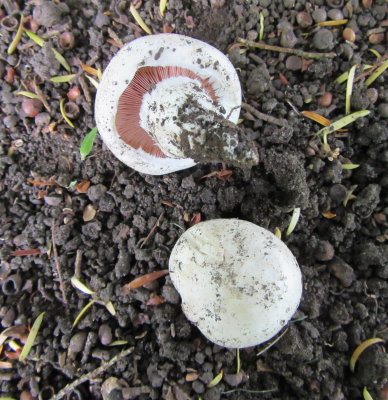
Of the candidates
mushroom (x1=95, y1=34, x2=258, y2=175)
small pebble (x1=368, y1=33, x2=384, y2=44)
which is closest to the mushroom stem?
mushroom (x1=95, y1=34, x2=258, y2=175)

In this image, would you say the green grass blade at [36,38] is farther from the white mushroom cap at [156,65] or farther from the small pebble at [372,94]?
the small pebble at [372,94]

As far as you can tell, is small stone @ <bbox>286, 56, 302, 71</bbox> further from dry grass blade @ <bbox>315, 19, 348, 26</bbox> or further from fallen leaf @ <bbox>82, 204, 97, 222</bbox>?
fallen leaf @ <bbox>82, 204, 97, 222</bbox>

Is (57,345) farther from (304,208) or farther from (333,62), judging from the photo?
(333,62)

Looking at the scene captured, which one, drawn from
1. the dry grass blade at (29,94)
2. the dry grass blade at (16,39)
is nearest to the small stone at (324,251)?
the dry grass blade at (29,94)

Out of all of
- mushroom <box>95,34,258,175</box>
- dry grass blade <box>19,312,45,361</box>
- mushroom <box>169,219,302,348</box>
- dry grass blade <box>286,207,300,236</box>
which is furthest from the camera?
dry grass blade <box>286,207,300,236</box>

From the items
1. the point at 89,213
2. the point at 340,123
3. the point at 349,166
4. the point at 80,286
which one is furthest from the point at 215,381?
the point at 340,123

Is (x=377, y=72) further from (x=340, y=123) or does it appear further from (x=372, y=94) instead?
(x=340, y=123)
